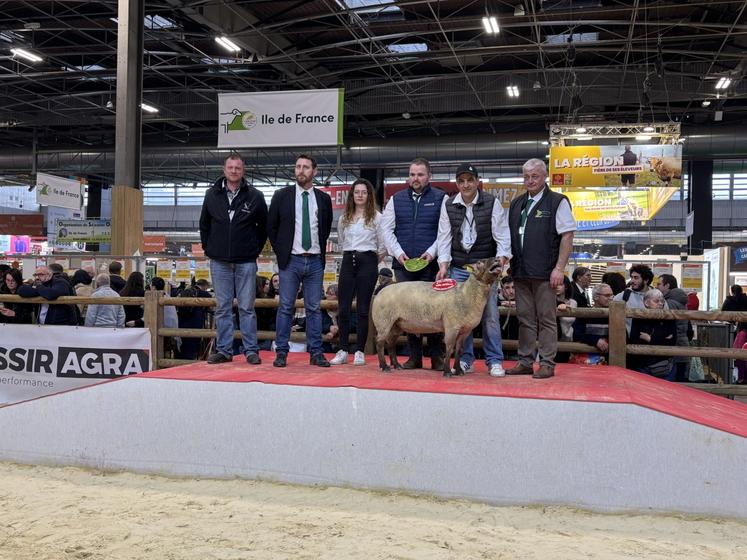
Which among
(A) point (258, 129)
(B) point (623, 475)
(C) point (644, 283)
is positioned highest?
(A) point (258, 129)

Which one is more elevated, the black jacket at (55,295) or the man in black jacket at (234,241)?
the man in black jacket at (234,241)

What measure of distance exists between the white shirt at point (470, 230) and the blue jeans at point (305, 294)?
1071mm

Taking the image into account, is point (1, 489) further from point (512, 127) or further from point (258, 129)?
point (512, 127)

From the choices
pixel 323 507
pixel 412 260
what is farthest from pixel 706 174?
pixel 323 507

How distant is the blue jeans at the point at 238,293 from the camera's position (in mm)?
5531

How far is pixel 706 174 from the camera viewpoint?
21.7m

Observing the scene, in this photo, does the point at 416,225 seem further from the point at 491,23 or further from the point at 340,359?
the point at 491,23

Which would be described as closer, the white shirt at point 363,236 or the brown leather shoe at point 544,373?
the brown leather shoe at point 544,373

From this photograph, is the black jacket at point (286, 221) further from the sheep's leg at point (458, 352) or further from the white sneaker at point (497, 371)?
the white sneaker at point (497, 371)

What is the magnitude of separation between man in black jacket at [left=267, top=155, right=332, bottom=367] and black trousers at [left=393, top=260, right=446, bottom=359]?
683 millimetres

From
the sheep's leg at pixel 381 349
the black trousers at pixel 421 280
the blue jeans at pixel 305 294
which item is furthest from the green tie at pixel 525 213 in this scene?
the blue jeans at pixel 305 294

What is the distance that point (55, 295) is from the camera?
7.59 metres

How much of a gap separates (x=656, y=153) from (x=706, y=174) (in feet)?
27.4

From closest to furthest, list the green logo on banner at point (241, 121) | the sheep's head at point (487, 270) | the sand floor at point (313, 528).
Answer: the sand floor at point (313, 528), the sheep's head at point (487, 270), the green logo on banner at point (241, 121)
